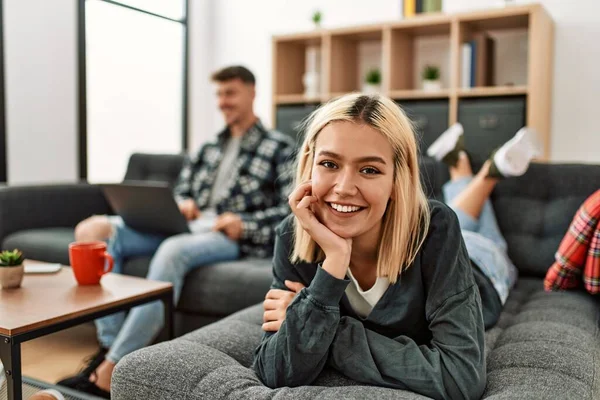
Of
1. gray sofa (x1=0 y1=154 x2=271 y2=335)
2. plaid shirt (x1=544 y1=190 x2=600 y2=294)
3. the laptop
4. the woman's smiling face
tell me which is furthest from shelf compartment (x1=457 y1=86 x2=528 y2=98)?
the woman's smiling face

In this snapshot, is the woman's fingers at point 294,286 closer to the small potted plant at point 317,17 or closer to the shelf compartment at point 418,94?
the shelf compartment at point 418,94

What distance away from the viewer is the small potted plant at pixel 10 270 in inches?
58.1

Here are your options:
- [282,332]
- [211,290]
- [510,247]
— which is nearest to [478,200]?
[510,247]

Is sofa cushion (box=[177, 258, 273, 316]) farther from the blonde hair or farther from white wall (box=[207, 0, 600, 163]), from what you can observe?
white wall (box=[207, 0, 600, 163])

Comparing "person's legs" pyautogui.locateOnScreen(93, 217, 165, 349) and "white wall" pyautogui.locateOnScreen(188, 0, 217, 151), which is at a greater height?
"white wall" pyautogui.locateOnScreen(188, 0, 217, 151)

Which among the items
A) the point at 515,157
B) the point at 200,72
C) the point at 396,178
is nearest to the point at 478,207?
the point at 515,157

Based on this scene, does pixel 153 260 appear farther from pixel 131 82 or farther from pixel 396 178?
pixel 131 82

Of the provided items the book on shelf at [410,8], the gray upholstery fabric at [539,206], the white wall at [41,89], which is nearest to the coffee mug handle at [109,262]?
the gray upholstery fabric at [539,206]

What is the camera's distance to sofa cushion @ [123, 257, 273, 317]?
79.1 inches

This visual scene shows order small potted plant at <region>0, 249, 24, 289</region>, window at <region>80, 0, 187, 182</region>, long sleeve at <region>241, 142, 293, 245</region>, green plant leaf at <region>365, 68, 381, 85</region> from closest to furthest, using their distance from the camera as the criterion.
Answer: small potted plant at <region>0, 249, 24, 289</region>, long sleeve at <region>241, 142, 293, 245</region>, green plant leaf at <region>365, 68, 381, 85</region>, window at <region>80, 0, 187, 182</region>

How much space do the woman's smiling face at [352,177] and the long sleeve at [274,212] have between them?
1.17 metres

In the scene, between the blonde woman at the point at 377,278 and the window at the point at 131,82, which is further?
the window at the point at 131,82

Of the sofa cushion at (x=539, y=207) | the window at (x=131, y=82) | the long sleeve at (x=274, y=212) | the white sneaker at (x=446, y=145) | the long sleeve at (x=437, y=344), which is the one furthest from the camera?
the window at (x=131, y=82)

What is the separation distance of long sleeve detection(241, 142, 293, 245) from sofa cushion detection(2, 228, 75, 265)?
0.72 m
